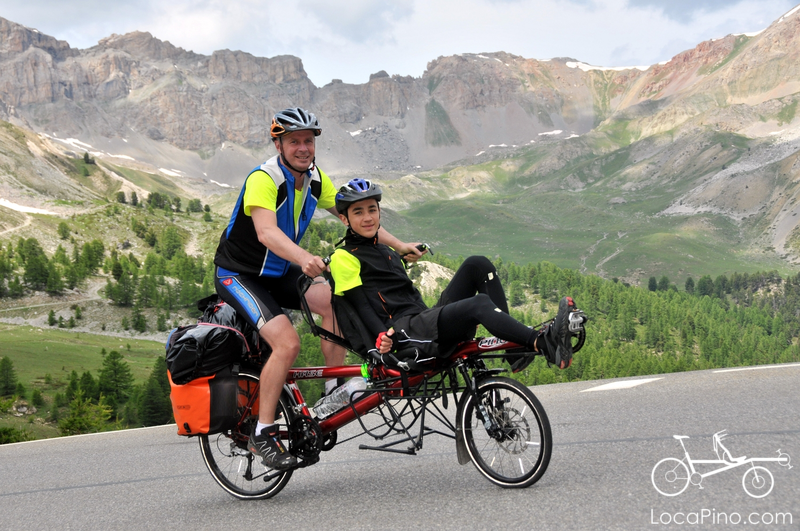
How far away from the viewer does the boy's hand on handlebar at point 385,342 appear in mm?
5703

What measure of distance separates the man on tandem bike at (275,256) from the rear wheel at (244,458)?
9.2 inches

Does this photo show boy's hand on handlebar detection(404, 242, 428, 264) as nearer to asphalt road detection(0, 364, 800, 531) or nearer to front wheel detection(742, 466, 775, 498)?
asphalt road detection(0, 364, 800, 531)

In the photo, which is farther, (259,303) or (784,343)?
(784,343)

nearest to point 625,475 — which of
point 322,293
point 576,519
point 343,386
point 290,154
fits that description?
point 576,519

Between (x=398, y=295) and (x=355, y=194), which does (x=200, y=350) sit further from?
(x=355, y=194)

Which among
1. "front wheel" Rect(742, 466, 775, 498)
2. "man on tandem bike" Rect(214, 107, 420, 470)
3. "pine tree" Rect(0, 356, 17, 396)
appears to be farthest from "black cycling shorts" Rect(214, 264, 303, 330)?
"pine tree" Rect(0, 356, 17, 396)

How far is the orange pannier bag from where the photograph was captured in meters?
6.45

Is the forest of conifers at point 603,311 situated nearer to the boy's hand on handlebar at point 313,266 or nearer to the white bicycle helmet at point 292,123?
the white bicycle helmet at point 292,123

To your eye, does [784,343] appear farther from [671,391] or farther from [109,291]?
[671,391]

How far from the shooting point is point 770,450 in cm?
601

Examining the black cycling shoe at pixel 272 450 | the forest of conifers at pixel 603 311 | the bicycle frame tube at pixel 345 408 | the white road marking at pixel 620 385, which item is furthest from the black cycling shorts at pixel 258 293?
the forest of conifers at pixel 603 311

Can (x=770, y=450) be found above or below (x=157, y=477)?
above

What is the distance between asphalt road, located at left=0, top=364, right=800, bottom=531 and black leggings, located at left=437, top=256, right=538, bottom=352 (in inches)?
51.3

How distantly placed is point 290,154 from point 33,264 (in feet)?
648
